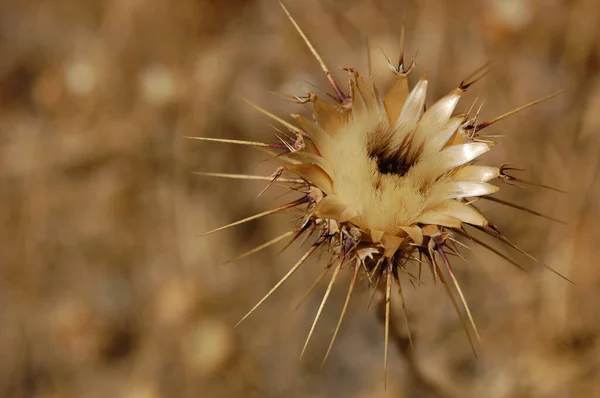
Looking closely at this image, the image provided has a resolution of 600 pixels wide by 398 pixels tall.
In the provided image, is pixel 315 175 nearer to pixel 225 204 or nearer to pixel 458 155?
pixel 458 155

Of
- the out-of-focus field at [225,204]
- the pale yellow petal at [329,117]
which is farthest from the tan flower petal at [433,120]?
the out-of-focus field at [225,204]

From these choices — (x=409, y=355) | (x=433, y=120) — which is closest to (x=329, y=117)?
(x=433, y=120)

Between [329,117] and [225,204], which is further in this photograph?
[225,204]

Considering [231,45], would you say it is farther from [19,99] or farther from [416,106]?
[416,106]

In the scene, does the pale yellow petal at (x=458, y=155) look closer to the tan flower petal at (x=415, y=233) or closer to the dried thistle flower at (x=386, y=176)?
the dried thistle flower at (x=386, y=176)

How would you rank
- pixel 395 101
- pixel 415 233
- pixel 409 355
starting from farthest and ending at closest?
pixel 409 355 < pixel 395 101 < pixel 415 233

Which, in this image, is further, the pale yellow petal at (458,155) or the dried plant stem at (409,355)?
the dried plant stem at (409,355)
